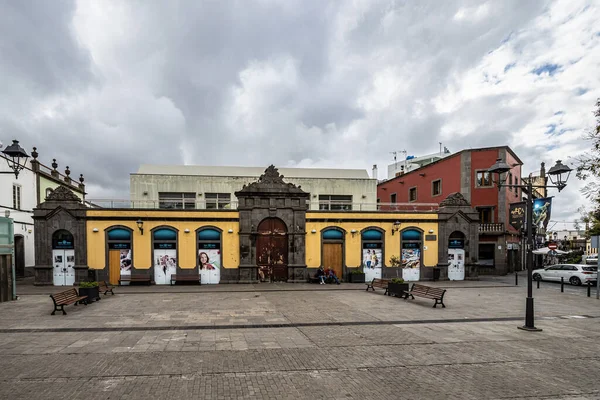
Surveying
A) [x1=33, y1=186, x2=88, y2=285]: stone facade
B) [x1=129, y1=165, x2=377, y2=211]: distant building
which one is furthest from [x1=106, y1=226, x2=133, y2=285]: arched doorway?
[x1=129, y1=165, x2=377, y2=211]: distant building

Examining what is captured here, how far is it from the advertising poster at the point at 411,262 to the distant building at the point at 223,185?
5.44 metres

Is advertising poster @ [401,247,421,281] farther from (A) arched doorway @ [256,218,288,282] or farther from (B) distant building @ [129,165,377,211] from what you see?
(A) arched doorway @ [256,218,288,282]

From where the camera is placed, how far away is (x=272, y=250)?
21297 mm

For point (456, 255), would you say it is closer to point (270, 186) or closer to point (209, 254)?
point (270, 186)

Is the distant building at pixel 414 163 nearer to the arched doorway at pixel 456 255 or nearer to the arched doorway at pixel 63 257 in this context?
the arched doorway at pixel 456 255

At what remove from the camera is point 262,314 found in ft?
39.4

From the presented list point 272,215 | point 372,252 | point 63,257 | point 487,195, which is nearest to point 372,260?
point 372,252

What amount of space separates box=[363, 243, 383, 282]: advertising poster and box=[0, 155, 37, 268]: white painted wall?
82.8 ft

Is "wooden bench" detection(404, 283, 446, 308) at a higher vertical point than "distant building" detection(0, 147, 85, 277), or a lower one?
lower

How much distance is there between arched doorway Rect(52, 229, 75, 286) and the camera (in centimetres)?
1952

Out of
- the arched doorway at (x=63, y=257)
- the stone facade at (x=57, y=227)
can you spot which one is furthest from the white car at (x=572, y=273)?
the arched doorway at (x=63, y=257)

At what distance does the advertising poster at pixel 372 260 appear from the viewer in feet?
72.5

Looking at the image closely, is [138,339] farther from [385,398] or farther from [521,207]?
[521,207]

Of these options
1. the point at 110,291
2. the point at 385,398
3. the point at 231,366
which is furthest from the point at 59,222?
the point at 385,398
